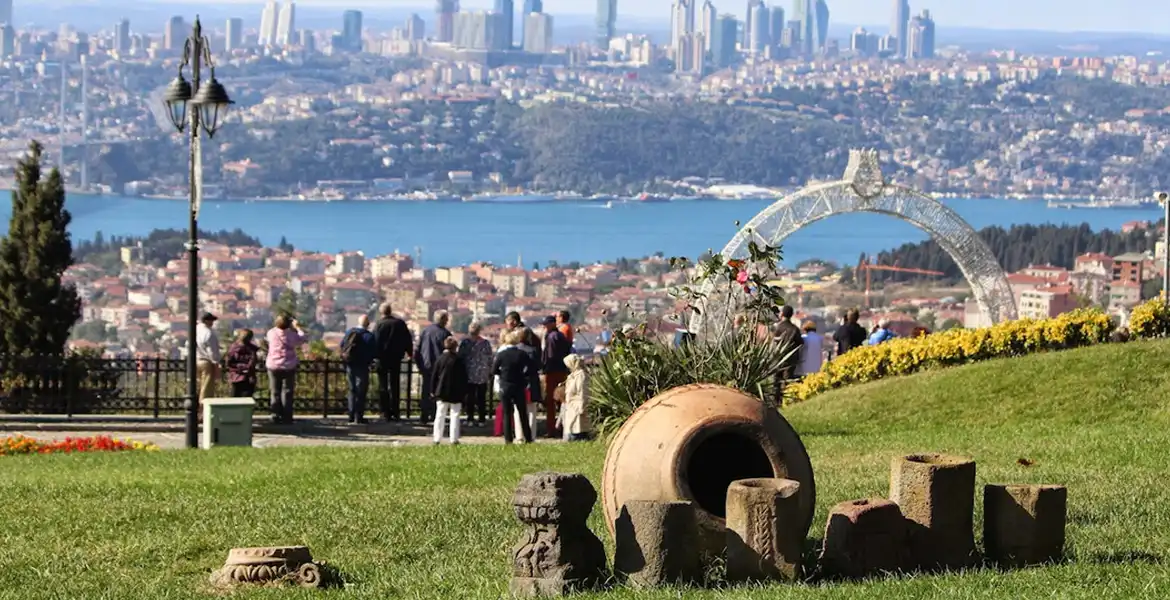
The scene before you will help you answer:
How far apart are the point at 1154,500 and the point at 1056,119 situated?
187657 mm

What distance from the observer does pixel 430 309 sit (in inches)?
2231

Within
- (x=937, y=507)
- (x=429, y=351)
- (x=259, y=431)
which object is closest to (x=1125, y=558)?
(x=937, y=507)

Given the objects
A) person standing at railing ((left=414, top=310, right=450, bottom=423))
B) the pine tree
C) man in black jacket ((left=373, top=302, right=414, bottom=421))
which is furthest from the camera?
the pine tree

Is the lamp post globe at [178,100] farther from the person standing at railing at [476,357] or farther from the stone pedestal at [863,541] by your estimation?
the stone pedestal at [863,541]

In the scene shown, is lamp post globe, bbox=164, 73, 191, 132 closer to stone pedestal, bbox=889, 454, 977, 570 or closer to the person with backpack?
the person with backpack

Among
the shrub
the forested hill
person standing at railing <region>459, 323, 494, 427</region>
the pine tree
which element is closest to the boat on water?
the forested hill

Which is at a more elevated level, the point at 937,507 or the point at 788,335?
the point at 937,507

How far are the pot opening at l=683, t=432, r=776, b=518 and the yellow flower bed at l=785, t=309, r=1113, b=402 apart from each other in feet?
36.7

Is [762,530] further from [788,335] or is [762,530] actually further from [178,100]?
[178,100]

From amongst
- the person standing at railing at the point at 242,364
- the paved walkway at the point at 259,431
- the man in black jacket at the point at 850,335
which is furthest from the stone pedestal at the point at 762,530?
the man in black jacket at the point at 850,335

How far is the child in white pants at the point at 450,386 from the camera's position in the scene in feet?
59.1

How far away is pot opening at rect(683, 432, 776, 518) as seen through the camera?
8.63m

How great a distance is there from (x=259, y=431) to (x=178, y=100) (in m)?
3.94

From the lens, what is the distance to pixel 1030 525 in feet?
27.7
